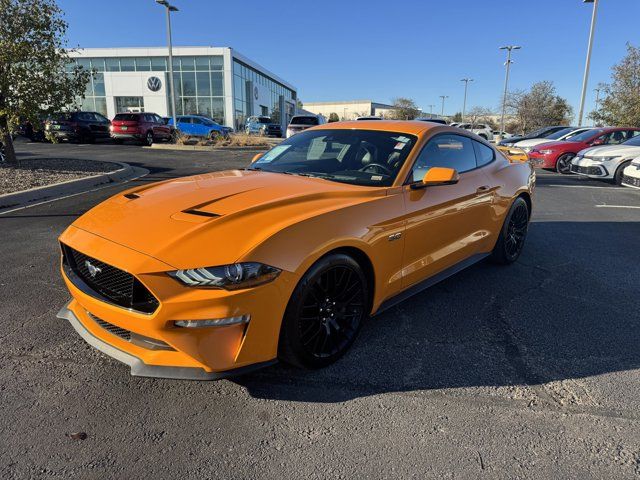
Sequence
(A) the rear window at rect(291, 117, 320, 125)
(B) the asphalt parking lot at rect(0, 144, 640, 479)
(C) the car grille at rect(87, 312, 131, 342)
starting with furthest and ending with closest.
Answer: (A) the rear window at rect(291, 117, 320, 125), (C) the car grille at rect(87, 312, 131, 342), (B) the asphalt parking lot at rect(0, 144, 640, 479)

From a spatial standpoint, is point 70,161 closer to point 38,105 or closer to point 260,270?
point 38,105

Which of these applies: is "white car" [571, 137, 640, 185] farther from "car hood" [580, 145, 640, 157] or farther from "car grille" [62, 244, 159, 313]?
"car grille" [62, 244, 159, 313]

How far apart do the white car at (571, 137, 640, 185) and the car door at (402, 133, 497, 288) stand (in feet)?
30.9

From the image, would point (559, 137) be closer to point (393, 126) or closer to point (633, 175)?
point (633, 175)

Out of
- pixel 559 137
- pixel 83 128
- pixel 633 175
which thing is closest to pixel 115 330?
pixel 633 175

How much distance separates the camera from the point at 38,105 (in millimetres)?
10234

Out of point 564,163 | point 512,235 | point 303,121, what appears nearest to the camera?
point 512,235

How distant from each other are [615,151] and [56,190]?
533 inches

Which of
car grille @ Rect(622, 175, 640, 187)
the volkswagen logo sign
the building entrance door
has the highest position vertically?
the volkswagen logo sign

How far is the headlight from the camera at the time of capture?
89.0 inches

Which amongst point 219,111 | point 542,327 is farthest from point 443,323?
point 219,111

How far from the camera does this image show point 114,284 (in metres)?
2.45

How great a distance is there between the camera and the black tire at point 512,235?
487 cm

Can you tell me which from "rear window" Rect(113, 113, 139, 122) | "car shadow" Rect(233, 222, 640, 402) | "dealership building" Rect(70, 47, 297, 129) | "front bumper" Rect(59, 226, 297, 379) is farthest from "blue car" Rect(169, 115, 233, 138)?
"front bumper" Rect(59, 226, 297, 379)
